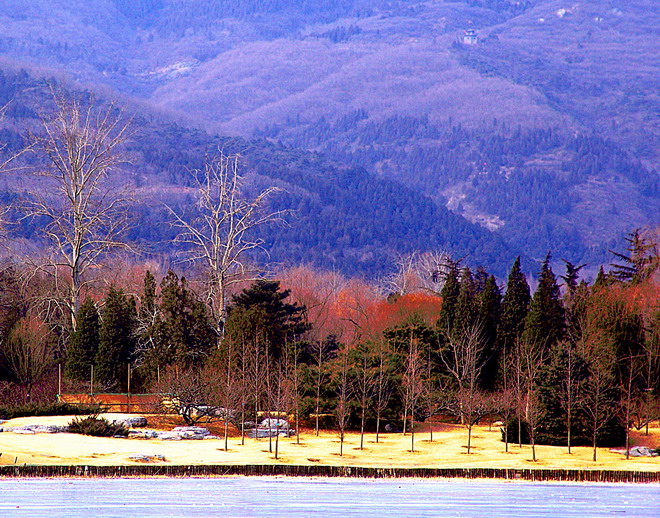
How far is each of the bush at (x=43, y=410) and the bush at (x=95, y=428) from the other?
9.20 ft

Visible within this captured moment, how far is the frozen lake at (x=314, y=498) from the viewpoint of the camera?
25469 millimetres

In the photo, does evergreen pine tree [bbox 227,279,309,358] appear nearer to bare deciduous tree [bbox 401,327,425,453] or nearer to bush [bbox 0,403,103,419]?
bare deciduous tree [bbox 401,327,425,453]

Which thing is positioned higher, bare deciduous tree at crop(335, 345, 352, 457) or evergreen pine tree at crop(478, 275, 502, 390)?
evergreen pine tree at crop(478, 275, 502, 390)

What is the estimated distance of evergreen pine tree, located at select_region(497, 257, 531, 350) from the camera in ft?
179

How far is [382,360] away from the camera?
45000 millimetres

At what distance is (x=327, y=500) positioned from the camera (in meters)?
27.4

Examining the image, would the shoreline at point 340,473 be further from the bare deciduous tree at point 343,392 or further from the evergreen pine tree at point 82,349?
the evergreen pine tree at point 82,349

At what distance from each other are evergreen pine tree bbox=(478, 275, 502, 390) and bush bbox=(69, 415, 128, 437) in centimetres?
A: 2077

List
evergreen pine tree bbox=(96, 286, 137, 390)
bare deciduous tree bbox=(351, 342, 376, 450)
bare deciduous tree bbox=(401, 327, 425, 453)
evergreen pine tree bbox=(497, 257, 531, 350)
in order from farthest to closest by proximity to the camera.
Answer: evergreen pine tree bbox=(497, 257, 531, 350) → evergreen pine tree bbox=(96, 286, 137, 390) → bare deciduous tree bbox=(351, 342, 376, 450) → bare deciduous tree bbox=(401, 327, 425, 453)

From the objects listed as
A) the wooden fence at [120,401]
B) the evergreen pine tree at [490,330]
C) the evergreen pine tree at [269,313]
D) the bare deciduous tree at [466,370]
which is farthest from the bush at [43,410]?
the evergreen pine tree at [490,330]

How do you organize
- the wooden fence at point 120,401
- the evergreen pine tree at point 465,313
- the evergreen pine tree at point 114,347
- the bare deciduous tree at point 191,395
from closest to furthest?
the bare deciduous tree at point 191,395
the wooden fence at point 120,401
the evergreen pine tree at point 114,347
the evergreen pine tree at point 465,313

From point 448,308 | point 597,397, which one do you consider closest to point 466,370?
point 448,308

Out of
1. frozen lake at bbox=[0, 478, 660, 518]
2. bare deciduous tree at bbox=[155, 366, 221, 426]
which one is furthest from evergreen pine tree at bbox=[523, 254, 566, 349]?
frozen lake at bbox=[0, 478, 660, 518]

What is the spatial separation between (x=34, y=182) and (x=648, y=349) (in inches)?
4850
